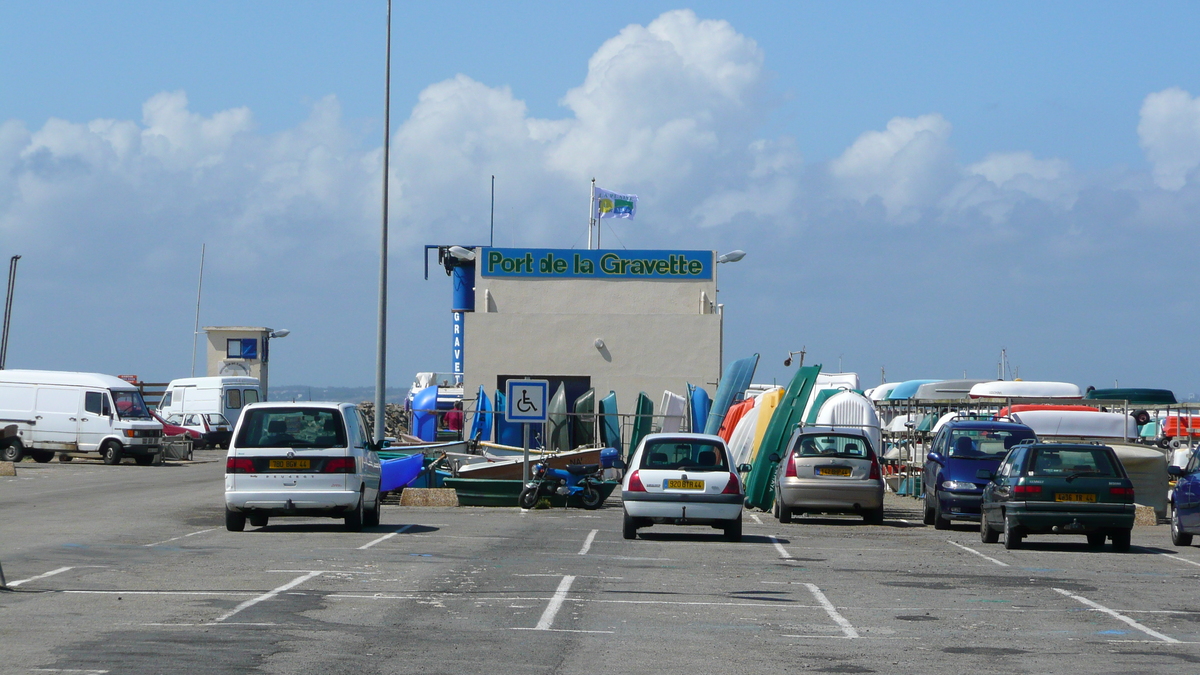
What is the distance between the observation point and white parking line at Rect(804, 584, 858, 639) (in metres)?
10.8

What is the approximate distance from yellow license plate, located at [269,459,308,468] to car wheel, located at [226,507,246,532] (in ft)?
3.33

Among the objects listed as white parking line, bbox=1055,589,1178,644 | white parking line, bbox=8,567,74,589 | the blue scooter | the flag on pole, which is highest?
the flag on pole

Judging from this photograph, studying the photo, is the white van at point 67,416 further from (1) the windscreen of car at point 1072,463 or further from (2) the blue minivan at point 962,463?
(1) the windscreen of car at point 1072,463

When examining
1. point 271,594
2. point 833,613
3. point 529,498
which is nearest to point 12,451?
point 529,498

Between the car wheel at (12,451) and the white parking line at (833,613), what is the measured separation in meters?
34.2

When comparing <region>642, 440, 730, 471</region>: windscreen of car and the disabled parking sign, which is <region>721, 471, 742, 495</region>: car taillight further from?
the disabled parking sign

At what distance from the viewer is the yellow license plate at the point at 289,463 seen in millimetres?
19453

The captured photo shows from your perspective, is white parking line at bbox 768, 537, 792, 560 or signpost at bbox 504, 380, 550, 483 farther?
signpost at bbox 504, 380, 550, 483

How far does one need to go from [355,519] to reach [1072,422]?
1612 centimetres

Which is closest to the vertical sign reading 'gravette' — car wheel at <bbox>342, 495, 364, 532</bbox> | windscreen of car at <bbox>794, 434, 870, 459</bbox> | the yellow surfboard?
the yellow surfboard

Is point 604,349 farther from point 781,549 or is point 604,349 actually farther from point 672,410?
point 781,549

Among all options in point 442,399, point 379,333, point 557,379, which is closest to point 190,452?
point 442,399

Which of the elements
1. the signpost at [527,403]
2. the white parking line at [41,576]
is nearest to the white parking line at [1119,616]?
the white parking line at [41,576]

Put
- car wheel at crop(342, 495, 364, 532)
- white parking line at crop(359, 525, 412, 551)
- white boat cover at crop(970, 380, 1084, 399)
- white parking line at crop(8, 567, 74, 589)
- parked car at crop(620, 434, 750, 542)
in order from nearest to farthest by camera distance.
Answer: white parking line at crop(8, 567, 74, 589) < white parking line at crop(359, 525, 412, 551) < parked car at crop(620, 434, 750, 542) < car wheel at crop(342, 495, 364, 532) < white boat cover at crop(970, 380, 1084, 399)
